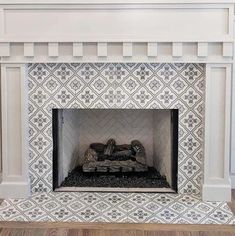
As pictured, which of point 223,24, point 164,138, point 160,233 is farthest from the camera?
point 164,138

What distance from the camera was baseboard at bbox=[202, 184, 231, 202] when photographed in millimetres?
2662

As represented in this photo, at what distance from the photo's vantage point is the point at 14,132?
8.88 ft

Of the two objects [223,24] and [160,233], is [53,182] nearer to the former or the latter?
[160,233]

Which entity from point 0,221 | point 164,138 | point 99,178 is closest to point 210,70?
point 164,138

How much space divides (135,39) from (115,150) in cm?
100

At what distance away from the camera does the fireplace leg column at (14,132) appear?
2.66 metres

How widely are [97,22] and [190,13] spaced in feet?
1.93

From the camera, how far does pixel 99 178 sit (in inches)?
120

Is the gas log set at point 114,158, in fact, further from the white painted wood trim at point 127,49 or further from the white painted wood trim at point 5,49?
the white painted wood trim at point 5,49

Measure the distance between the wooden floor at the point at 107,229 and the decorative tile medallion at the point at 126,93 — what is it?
0.51 m

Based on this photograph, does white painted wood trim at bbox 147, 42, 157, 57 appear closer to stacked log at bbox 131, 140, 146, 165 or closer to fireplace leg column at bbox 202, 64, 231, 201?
fireplace leg column at bbox 202, 64, 231, 201

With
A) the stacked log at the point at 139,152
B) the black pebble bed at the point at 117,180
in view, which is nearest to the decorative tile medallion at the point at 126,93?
the black pebble bed at the point at 117,180

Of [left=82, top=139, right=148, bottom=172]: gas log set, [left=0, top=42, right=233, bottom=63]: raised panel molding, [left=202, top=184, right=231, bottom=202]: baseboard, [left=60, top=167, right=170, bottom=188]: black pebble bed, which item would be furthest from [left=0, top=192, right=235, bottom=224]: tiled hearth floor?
[left=0, top=42, right=233, bottom=63]: raised panel molding

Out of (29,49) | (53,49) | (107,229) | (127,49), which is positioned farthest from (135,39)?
(107,229)
